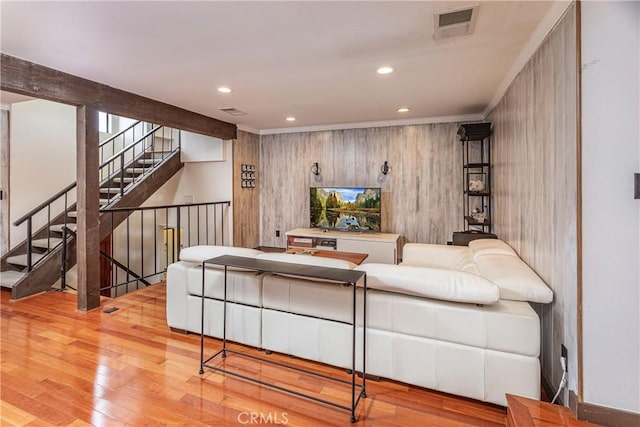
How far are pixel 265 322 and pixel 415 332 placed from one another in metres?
1.03

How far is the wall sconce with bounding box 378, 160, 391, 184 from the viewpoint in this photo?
511cm

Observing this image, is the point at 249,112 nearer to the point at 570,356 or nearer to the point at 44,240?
the point at 44,240

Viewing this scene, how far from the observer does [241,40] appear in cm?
230

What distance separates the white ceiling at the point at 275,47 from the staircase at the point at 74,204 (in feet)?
5.97

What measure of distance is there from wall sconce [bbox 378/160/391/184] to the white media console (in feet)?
2.88

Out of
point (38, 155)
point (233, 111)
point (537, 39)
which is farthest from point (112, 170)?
point (537, 39)

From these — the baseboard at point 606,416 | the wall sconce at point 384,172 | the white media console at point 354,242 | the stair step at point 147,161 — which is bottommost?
the baseboard at point 606,416

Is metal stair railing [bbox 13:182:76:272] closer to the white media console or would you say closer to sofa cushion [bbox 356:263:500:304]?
the white media console

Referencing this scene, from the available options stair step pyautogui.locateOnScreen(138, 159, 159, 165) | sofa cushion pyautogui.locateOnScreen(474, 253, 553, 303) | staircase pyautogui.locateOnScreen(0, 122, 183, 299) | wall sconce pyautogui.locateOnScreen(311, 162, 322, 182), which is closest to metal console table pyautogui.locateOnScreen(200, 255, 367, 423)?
sofa cushion pyautogui.locateOnScreen(474, 253, 553, 303)

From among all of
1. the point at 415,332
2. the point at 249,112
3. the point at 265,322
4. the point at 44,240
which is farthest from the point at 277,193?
the point at 415,332

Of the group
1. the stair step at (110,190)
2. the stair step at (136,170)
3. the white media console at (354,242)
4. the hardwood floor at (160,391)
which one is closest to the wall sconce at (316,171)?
the white media console at (354,242)

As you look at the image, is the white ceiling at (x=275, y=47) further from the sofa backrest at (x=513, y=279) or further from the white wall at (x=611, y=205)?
the sofa backrest at (x=513, y=279)

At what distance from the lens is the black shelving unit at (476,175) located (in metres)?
4.14

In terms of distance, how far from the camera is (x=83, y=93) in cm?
302
